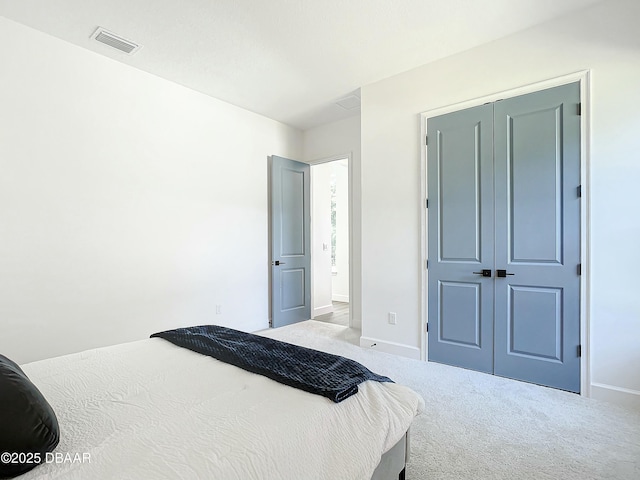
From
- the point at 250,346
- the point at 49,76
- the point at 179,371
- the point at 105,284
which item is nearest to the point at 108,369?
the point at 179,371

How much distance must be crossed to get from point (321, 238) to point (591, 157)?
3.67m

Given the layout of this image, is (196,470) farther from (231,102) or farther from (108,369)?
(231,102)

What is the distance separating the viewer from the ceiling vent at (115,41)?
261 centimetres

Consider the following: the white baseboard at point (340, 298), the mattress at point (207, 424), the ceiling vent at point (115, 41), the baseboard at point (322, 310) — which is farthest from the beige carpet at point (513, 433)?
the white baseboard at point (340, 298)

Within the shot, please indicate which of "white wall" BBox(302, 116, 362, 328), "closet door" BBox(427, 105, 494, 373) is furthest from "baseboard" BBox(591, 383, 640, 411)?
"white wall" BBox(302, 116, 362, 328)

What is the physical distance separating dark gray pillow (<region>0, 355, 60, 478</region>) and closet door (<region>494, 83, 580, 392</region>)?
2.95m

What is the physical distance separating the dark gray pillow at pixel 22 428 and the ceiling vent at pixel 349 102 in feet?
12.6

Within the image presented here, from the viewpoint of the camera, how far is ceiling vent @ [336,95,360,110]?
391 centimetres

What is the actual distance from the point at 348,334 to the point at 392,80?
9.75ft

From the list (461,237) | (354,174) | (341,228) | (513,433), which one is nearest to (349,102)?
(354,174)

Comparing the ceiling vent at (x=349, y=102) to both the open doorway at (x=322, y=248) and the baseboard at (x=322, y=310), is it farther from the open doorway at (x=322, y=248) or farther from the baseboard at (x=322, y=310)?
the baseboard at (x=322, y=310)

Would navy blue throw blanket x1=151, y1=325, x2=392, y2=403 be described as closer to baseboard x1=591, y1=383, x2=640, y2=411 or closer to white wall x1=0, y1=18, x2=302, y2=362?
white wall x1=0, y1=18, x2=302, y2=362

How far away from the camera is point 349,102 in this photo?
4.04 metres

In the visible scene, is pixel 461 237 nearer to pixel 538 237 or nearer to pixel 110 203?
pixel 538 237
